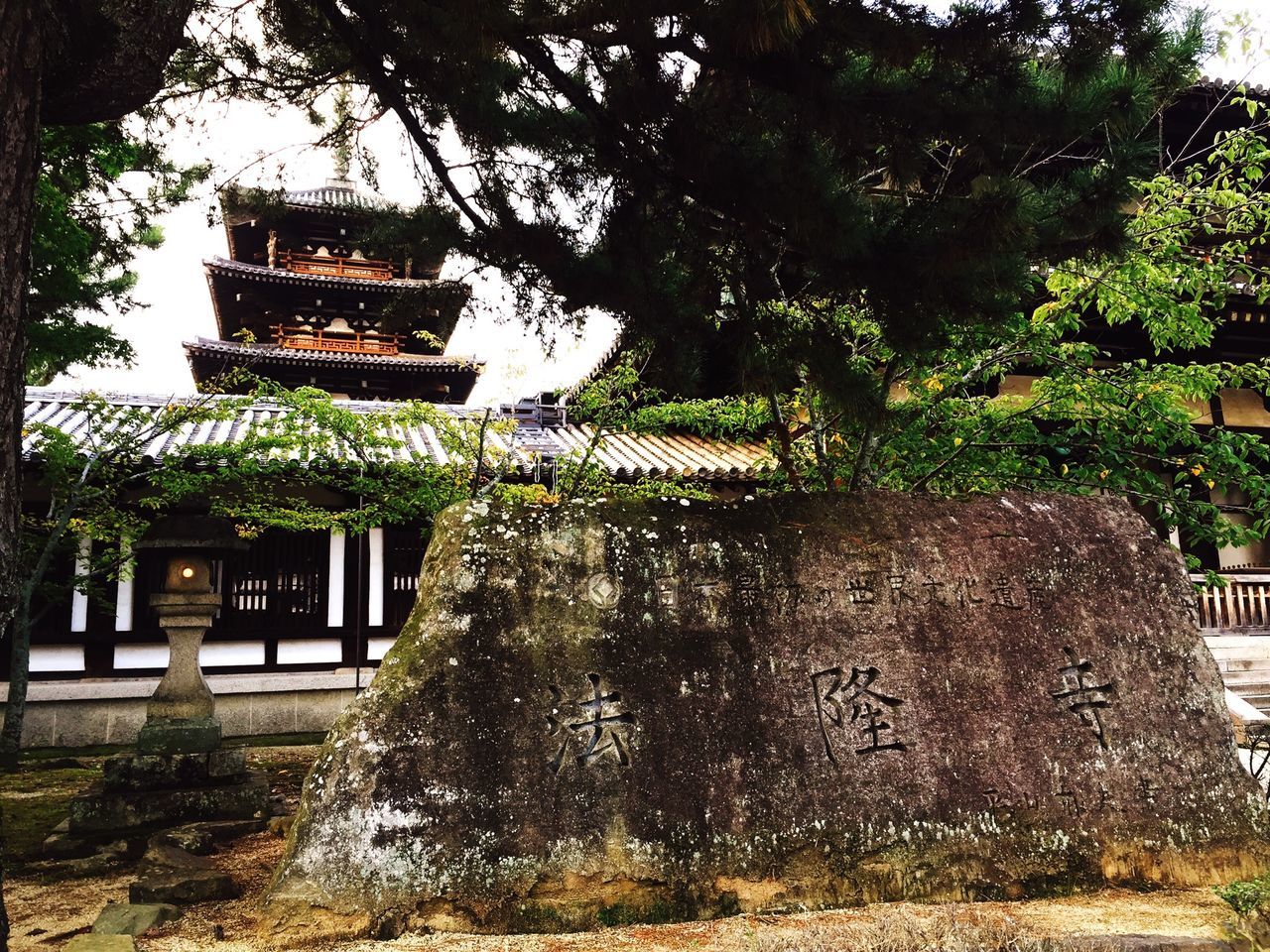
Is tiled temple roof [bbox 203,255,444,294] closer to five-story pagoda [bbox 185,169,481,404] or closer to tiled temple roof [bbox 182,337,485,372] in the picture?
five-story pagoda [bbox 185,169,481,404]

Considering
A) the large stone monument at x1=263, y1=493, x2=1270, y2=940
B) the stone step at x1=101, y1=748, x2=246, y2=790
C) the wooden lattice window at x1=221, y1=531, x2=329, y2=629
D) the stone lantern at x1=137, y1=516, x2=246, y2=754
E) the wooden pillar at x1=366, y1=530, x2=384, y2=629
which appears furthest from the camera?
the wooden pillar at x1=366, y1=530, x2=384, y2=629

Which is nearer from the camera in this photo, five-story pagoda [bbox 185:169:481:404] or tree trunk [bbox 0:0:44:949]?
tree trunk [bbox 0:0:44:949]

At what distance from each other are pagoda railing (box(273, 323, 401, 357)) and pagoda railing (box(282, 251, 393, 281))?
1.29 meters

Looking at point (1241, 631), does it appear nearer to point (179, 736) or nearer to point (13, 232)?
point (179, 736)

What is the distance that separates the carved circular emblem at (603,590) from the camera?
349 centimetres

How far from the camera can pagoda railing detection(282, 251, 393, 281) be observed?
683 inches

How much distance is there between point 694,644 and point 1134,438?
3.78 metres

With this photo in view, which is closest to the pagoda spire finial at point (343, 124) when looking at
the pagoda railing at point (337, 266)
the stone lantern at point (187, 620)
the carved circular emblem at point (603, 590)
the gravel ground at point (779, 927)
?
the carved circular emblem at point (603, 590)

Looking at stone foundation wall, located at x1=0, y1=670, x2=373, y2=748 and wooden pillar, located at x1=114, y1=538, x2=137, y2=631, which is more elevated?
wooden pillar, located at x1=114, y1=538, x2=137, y2=631

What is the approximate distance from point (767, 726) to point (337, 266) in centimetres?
1694

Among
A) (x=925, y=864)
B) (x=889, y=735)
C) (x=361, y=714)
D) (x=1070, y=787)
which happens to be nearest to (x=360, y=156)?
(x=361, y=714)

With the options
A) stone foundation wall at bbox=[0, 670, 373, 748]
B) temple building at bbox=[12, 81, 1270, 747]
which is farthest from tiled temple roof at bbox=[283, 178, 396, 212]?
stone foundation wall at bbox=[0, 670, 373, 748]

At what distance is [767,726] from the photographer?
3.42 metres

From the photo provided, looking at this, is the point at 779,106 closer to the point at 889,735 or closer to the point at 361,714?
A: the point at 889,735
